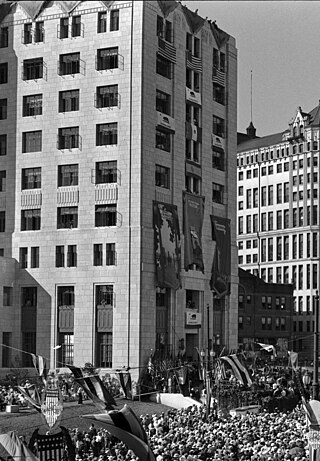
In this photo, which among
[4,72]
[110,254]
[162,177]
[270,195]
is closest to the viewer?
[110,254]

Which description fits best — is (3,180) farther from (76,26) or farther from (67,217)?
(76,26)

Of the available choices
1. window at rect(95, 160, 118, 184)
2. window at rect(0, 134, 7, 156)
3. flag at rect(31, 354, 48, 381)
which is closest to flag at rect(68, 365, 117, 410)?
flag at rect(31, 354, 48, 381)

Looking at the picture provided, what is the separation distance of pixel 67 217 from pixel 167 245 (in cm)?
881

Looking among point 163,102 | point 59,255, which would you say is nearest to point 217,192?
point 163,102

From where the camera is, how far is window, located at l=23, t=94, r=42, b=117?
3531 inches

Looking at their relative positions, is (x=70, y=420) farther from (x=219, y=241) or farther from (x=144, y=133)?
(x=219, y=241)

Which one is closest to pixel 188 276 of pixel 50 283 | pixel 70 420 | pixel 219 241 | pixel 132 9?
pixel 219 241

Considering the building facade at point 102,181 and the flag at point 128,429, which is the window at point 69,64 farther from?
the flag at point 128,429

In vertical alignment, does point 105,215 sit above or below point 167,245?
above

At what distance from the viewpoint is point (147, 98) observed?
86.4 meters

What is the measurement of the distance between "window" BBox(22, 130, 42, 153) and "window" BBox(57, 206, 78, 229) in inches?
235

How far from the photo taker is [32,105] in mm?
90062

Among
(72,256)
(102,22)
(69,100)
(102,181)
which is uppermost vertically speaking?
(102,22)

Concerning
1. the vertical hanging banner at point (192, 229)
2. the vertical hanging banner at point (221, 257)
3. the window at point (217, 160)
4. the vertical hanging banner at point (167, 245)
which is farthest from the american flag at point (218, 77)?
the vertical hanging banner at point (167, 245)
